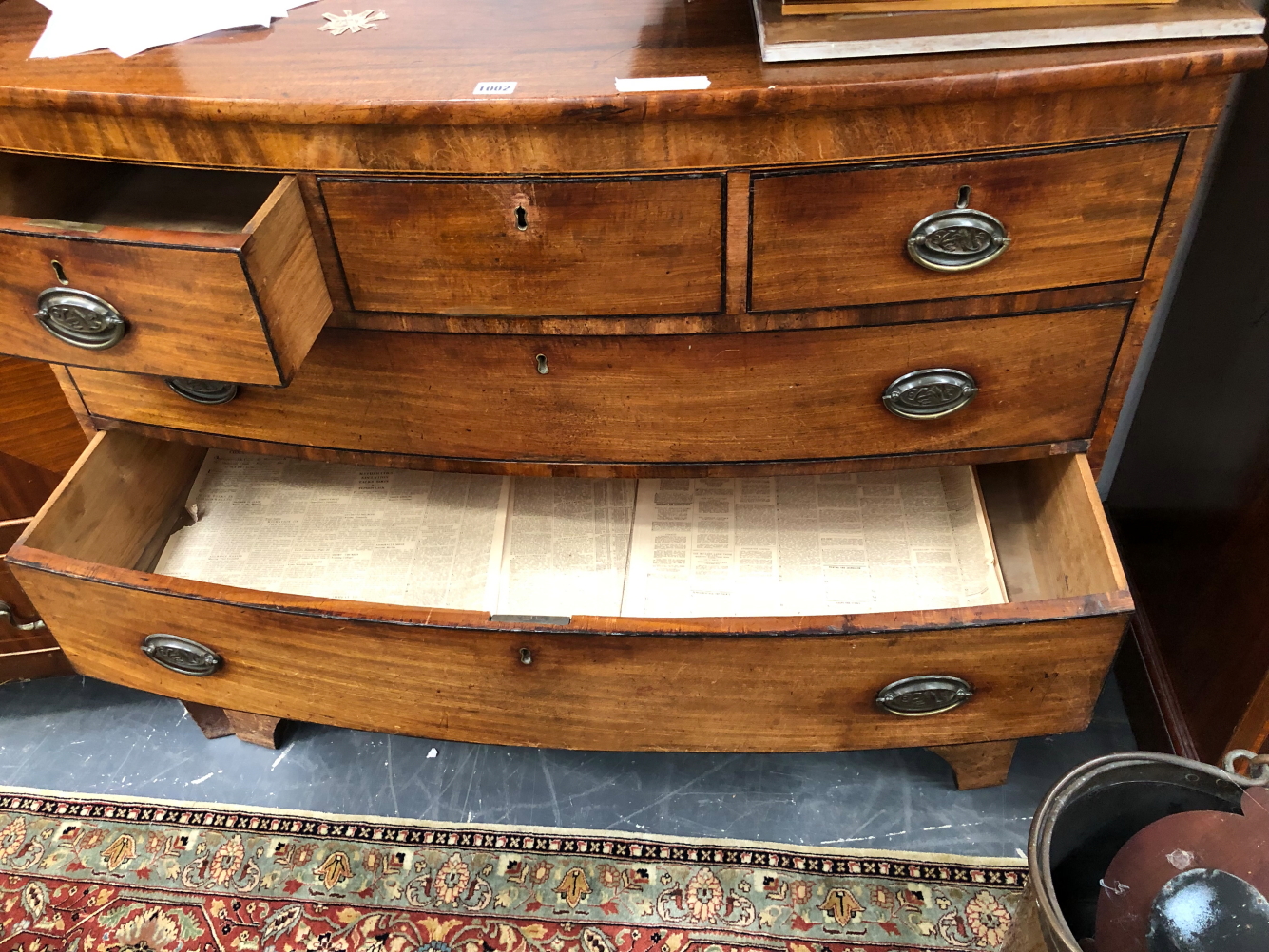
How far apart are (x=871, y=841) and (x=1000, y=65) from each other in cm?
81

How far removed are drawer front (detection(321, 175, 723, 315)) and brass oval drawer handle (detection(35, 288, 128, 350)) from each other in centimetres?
19

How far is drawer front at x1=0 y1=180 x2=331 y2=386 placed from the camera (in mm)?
764

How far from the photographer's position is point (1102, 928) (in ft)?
2.84

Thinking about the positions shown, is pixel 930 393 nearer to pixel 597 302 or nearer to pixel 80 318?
pixel 597 302

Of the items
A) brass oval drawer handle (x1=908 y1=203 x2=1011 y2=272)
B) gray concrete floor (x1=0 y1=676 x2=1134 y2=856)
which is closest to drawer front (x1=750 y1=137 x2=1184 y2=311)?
brass oval drawer handle (x1=908 y1=203 x2=1011 y2=272)

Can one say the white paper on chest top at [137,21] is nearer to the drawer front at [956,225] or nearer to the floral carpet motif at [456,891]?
the drawer front at [956,225]

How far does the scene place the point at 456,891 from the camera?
3.67 ft

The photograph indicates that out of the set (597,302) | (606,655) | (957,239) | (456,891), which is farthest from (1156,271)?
(456,891)

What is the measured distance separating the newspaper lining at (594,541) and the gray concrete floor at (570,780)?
240 millimetres

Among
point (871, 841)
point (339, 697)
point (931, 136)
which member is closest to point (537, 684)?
point (339, 697)

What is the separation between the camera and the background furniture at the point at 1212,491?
1.02 m

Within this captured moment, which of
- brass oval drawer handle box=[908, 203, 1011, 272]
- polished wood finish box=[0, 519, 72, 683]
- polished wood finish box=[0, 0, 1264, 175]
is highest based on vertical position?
polished wood finish box=[0, 0, 1264, 175]

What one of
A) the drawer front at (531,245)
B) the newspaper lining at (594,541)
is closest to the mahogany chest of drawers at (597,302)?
the drawer front at (531,245)

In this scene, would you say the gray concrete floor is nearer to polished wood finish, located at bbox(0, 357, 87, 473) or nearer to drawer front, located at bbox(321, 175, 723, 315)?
polished wood finish, located at bbox(0, 357, 87, 473)
